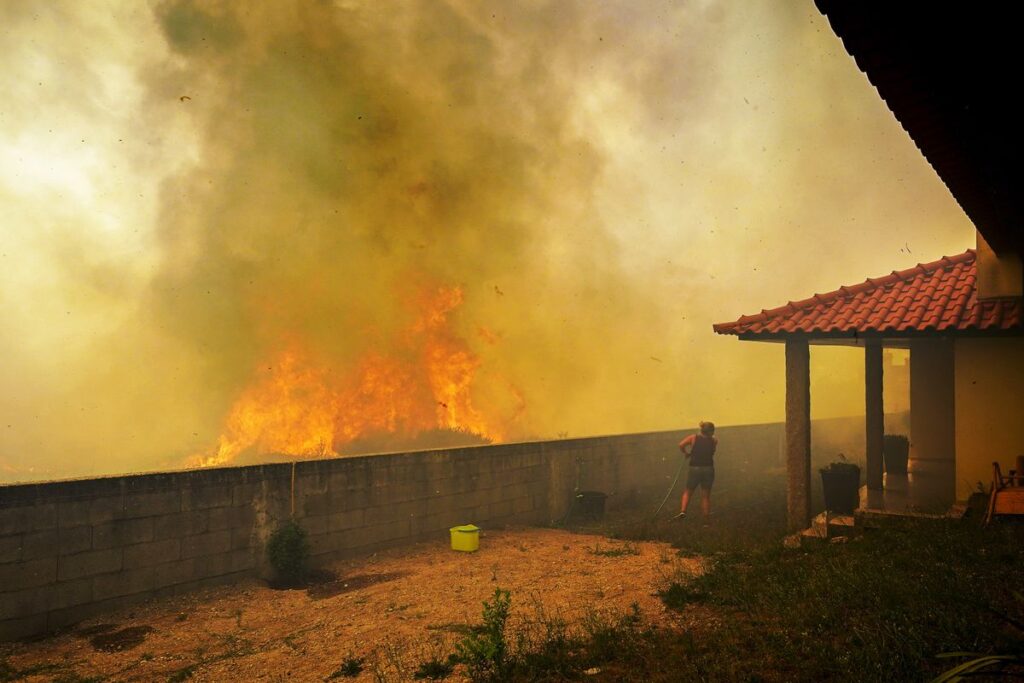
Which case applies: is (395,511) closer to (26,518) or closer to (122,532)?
(122,532)

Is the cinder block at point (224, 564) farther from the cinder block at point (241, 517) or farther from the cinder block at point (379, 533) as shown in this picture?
the cinder block at point (379, 533)

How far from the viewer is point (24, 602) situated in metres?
6.64

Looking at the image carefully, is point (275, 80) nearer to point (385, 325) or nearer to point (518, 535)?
Result: point (385, 325)

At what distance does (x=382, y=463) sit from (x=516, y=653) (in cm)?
582

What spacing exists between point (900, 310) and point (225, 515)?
10.8 meters

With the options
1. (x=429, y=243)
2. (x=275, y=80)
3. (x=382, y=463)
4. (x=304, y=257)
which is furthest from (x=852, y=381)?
(x=382, y=463)

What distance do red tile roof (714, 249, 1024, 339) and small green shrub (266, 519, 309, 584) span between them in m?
7.87

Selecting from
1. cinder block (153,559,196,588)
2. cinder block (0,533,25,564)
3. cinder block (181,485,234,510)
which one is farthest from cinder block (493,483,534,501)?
cinder block (0,533,25,564)

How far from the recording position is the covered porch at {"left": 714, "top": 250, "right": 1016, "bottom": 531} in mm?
9562

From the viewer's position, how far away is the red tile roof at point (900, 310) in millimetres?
9172

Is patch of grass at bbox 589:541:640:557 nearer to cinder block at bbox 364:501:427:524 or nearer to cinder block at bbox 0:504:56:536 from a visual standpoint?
cinder block at bbox 364:501:427:524

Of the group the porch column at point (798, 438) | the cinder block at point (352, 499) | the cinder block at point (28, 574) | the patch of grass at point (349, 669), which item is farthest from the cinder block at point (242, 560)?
the porch column at point (798, 438)

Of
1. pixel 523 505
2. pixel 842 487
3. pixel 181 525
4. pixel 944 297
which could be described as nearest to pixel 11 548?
pixel 181 525

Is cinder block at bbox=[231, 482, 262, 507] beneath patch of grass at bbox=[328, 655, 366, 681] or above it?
above
